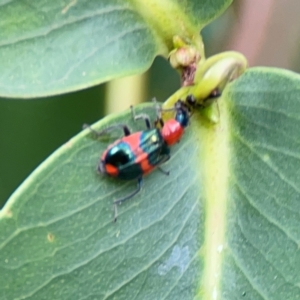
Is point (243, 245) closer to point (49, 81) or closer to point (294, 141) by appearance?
point (294, 141)

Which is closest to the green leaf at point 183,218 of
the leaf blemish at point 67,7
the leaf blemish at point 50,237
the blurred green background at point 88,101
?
the leaf blemish at point 50,237

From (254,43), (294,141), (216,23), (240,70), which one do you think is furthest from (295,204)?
(216,23)

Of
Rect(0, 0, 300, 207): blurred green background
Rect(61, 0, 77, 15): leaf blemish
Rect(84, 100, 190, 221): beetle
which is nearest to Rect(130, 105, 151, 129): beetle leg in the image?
Rect(84, 100, 190, 221): beetle

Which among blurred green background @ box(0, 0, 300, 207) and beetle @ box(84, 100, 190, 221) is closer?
beetle @ box(84, 100, 190, 221)

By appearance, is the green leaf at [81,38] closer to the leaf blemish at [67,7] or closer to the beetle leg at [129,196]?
the leaf blemish at [67,7]

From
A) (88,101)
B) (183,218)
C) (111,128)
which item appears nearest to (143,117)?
(111,128)

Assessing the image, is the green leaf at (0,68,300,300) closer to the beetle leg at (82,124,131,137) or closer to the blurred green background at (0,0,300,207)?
the beetle leg at (82,124,131,137)

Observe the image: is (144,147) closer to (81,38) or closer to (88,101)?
(81,38)
